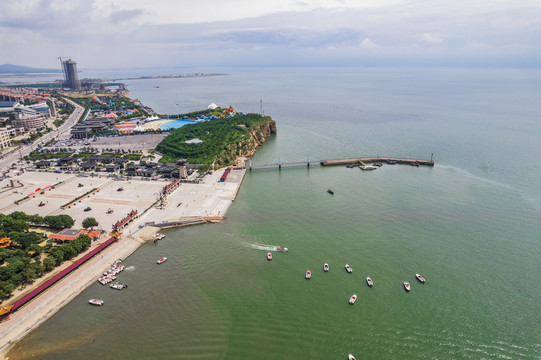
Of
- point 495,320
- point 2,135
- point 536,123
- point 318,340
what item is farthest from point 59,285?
point 536,123

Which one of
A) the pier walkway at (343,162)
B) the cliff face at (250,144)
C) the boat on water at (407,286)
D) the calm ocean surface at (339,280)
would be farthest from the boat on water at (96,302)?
the pier walkway at (343,162)

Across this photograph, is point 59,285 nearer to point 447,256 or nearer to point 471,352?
point 471,352

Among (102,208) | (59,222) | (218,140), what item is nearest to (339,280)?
(59,222)

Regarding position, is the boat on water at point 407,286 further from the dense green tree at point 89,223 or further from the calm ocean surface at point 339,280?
the dense green tree at point 89,223

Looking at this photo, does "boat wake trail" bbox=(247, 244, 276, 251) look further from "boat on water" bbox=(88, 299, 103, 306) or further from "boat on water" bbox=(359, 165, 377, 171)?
"boat on water" bbox=(359, 165, 377, 171)

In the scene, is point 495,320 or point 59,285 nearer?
point 495,320
